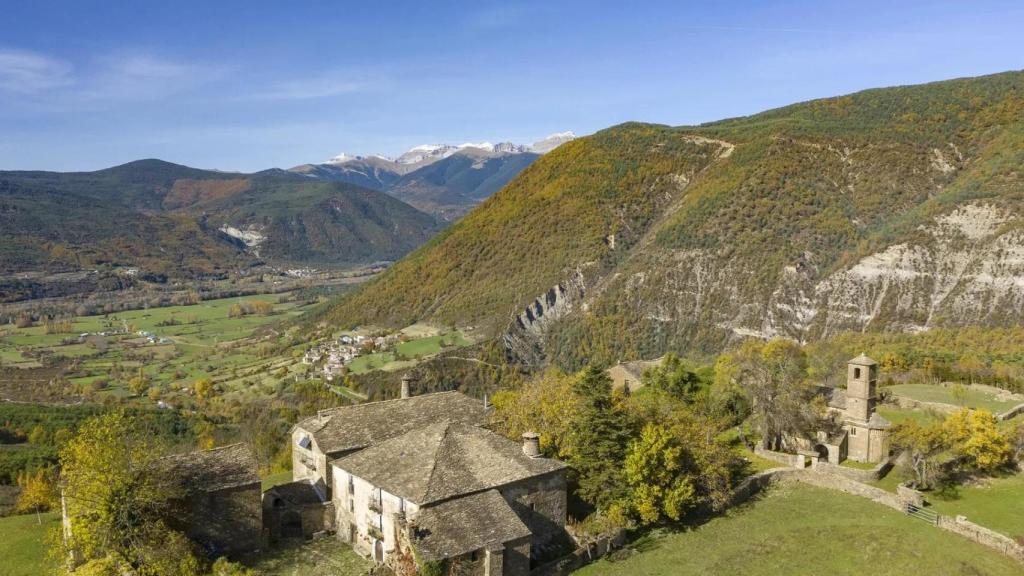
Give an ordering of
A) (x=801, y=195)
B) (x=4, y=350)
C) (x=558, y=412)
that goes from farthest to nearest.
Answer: (x=4, y=350)
(x=801, y=195)
(x=558, y=412)

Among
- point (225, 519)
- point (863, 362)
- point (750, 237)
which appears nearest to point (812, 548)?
point (863, 362)

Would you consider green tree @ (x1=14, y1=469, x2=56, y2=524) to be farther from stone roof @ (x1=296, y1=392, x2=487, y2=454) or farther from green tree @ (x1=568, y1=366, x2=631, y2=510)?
green tree @ (x1=568, y1=366, x2=631, y2=510)

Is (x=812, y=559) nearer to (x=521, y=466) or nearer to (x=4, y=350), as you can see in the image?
(x=521, y=466)

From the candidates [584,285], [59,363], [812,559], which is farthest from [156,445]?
[59,363]

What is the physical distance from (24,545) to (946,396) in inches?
2528

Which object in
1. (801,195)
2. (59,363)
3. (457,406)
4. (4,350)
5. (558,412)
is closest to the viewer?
(558,412)

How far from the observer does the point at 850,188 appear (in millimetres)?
117812

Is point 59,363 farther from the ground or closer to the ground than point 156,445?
closer to the ground

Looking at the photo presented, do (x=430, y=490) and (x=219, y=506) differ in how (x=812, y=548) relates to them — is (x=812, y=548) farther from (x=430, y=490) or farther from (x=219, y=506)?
(x=219, y=506)

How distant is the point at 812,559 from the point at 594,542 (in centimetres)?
947

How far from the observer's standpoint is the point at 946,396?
56.4 metres

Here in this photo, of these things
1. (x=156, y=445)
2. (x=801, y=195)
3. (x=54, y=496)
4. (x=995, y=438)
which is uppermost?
(x=801, y=195)

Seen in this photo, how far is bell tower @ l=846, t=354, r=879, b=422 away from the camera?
4259 centimetres

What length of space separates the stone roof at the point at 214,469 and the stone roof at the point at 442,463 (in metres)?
4.35
